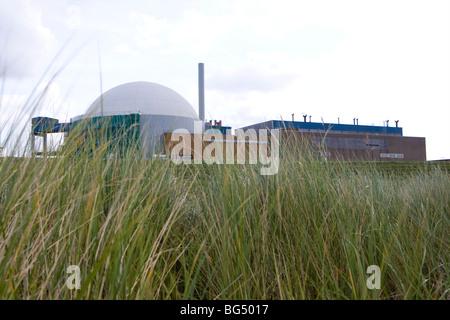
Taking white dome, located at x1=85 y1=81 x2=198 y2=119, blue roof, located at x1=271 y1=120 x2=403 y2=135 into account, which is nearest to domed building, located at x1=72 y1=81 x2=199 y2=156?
white dome, located at x1=85 y1=81 x2=198 y2=119

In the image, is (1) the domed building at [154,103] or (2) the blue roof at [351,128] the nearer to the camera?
(1) the domed building at [154,103]

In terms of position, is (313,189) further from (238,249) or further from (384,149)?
(384,149)

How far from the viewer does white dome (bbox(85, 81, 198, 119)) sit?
2870 cm

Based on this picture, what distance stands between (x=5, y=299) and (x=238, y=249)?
103cm

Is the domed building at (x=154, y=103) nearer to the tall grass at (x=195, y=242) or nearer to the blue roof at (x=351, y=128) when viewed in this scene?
the blue roof at (x=351, y=128)

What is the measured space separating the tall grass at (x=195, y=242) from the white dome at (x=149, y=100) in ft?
87.6

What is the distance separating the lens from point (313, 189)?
2303mm

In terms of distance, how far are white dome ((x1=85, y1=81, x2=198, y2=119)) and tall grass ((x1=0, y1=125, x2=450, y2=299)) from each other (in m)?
26.7

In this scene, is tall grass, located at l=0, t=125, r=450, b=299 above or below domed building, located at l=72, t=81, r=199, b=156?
below

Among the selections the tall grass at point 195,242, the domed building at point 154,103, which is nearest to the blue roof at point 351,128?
the domed building at point 154,103

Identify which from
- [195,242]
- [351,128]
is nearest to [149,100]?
[195,242]

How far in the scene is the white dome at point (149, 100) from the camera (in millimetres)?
28703

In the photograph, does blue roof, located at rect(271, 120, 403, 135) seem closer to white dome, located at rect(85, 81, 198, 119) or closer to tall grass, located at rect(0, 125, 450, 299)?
white dome, located at rect(85, 81, 198, 119)

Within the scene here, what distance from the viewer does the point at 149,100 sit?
98.4 ft
